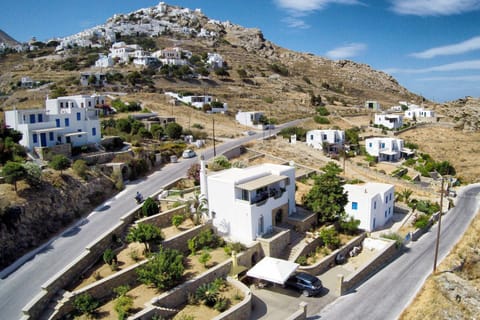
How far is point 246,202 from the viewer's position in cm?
2341

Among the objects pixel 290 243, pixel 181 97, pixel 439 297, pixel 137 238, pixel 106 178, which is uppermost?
pixel 181 97

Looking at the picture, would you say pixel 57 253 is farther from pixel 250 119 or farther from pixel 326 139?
pixel 250 119

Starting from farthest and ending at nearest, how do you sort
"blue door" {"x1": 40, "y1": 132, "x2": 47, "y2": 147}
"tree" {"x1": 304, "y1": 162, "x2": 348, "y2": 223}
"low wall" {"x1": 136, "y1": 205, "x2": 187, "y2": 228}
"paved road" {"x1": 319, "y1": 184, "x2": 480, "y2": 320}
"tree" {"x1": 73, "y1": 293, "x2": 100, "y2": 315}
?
1. "blue door" {"x1": 40, "y1": 132, "x2": 47, "y2": 147}
2. "tree" {"x1": 304, "y1": 162, "x2": 348, "y2": 223}
3. "low wall" {"x1": 136, "y1": 205, "x2": 187, "y2": 228}
4. "paved road" {"x1": 319, "y1": 184, "x2": 480, "y2": 320}
5. "tree" {"x1": 73, "y1": 293, "x2": 100, "y2": 315}

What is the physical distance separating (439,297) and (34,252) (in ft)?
75.5

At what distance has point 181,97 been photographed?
72.4 metres

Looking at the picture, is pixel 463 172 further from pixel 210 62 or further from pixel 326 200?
pixel 210 62

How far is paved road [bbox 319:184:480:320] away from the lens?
19484mm

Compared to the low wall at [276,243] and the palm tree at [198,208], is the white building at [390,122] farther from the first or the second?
the palm tree at [198,208]

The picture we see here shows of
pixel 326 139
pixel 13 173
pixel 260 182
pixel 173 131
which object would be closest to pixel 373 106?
pixel 326 139

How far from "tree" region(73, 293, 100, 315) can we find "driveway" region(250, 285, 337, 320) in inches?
297


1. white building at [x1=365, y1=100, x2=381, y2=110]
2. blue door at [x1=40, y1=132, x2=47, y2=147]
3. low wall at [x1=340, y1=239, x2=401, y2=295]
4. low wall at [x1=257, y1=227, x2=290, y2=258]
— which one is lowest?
low wall at [x1=340, y1=239, x2=401, y2=295]

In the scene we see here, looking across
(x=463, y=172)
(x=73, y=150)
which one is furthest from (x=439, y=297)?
(x=463, y=172)

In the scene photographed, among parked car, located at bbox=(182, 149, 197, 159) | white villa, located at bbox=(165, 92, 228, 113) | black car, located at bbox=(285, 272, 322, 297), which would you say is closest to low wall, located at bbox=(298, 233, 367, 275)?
black car, located at bbox=(285, 272, 322, 297)

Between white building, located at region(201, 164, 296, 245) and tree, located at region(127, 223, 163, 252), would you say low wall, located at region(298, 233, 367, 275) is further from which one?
tree, located at region(127, 223, 163, 252)
